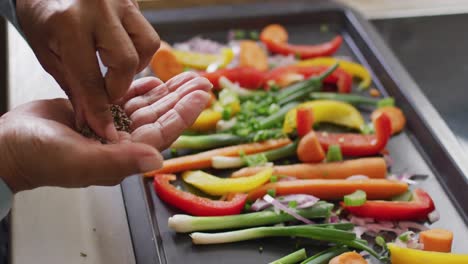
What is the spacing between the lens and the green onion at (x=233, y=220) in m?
1.34

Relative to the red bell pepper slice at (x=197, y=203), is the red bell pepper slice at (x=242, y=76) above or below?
above

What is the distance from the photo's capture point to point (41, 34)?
1132 millimetres

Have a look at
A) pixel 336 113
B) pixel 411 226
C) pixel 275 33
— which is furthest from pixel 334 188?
pixel 275 33

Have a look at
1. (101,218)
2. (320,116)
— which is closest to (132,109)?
(101,218)

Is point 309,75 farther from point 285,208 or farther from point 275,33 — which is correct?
point 285,208

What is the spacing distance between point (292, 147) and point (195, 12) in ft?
2.07

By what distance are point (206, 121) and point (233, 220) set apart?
0.35 m

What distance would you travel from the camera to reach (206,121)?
63.9 inches

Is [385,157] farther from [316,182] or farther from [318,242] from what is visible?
[318,242]

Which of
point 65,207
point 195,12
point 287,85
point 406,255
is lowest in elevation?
point 406,255

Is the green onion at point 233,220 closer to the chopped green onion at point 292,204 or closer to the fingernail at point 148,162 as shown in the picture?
the chopped green onion at point 292,204

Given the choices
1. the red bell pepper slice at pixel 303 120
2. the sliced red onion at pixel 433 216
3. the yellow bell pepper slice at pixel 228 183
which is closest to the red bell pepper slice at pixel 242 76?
the red bell pepper slice at pixel 303 120

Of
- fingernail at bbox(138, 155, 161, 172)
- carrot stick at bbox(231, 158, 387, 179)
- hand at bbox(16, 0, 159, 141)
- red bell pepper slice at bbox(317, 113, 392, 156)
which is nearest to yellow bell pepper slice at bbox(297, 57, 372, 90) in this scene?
red bell pepper slice at bbox(317, 113, 392, 156)

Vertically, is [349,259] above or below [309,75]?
below
